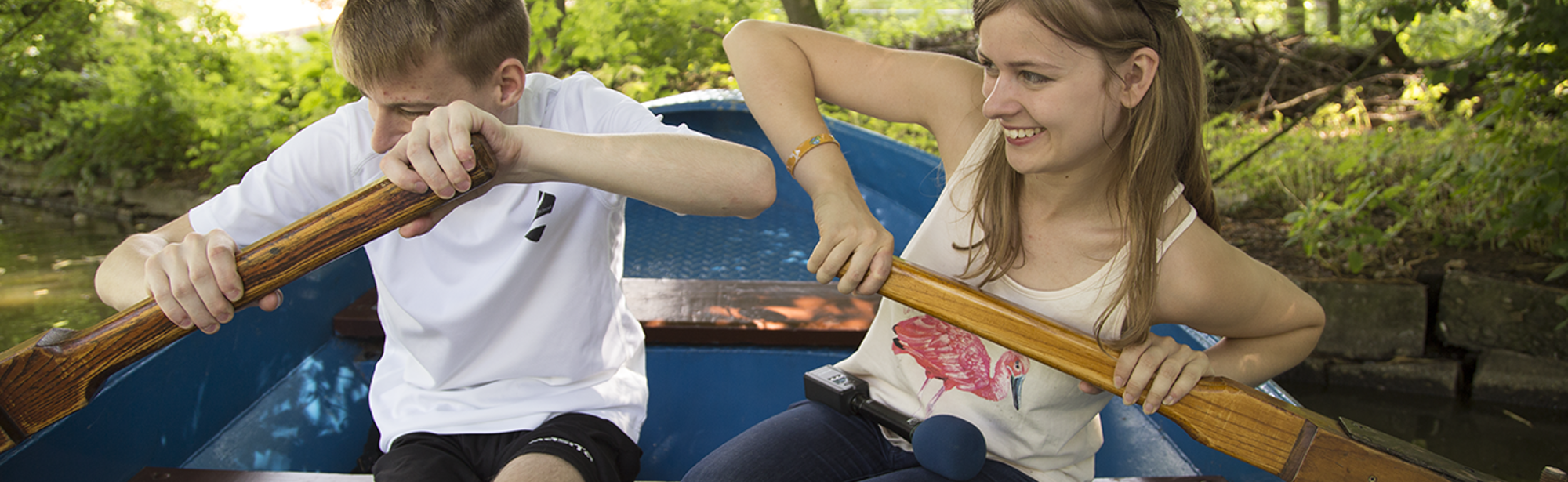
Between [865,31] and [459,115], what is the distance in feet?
24.1

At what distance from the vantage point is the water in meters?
2.86

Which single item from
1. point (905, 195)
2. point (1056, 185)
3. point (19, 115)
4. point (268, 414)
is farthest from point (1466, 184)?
point (19, 115)

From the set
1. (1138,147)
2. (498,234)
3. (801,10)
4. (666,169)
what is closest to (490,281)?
(498,234)

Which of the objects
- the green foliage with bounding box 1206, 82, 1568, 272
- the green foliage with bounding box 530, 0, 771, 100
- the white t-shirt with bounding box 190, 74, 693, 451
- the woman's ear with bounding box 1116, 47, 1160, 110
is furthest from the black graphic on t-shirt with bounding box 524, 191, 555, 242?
the green foliage with bounding box 530, 0, 771, 100

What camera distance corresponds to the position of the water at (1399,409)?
286 centimetres

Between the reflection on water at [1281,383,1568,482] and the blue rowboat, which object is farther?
the reflection on water at [1281,383,1568,482]

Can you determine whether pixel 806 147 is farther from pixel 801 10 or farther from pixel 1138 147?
pixel 801 10

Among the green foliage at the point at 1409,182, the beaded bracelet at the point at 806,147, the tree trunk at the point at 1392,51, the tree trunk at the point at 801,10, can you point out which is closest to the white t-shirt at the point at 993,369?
the beaded bracelet at the point at 806,147

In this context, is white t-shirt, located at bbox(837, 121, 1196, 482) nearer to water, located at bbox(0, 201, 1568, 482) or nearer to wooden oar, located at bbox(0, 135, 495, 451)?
wooden oar, located at bbox(0, 135, 495, 451)

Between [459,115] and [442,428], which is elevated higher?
[459,115]

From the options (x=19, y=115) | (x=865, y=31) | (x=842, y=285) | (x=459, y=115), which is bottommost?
(x=19, y=115)

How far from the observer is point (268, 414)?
174cm

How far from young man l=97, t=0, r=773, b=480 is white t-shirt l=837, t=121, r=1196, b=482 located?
0.31m

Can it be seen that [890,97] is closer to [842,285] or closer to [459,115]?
[842,285]
